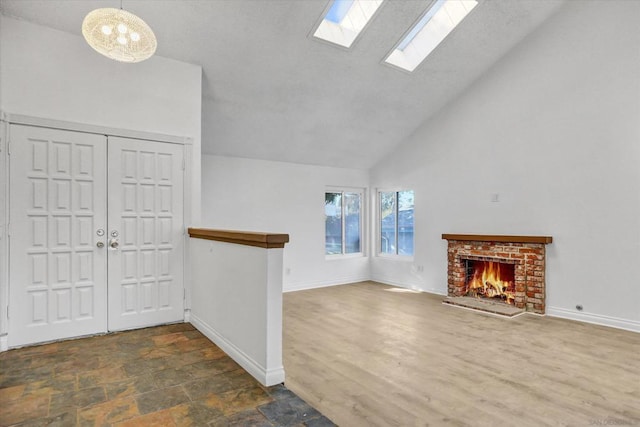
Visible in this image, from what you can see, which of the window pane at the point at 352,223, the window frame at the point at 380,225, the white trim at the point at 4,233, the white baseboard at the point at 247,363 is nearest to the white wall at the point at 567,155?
the window frame at the point at 380,225

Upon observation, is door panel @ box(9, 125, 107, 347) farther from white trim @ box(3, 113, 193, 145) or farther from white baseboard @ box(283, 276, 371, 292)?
white baseboard @ box(283, 276, 371, 292)

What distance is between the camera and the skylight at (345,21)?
13.9 feet

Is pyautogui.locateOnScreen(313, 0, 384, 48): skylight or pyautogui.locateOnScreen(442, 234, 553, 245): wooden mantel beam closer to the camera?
pyautogui.locateOnScreen(313, 0, 384, 48): skylight

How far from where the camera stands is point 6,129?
3.33 meters

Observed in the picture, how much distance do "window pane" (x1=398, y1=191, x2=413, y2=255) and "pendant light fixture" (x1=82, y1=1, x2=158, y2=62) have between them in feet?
16.4

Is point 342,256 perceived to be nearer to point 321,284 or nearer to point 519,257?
point 321,284

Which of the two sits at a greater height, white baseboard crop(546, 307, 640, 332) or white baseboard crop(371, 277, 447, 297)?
white baseboard crop(546, 307, 640, 332)

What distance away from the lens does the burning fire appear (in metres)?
5.31

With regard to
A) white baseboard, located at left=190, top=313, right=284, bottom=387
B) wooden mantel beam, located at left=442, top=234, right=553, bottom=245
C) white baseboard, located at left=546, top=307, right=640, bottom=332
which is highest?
wooden mantel beam, located at left=442, top=234, right=553, bottom=245

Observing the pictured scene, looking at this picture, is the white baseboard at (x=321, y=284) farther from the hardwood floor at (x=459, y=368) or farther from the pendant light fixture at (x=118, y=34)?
the pendant light fixture at (x=118, y=34)

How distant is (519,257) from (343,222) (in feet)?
10.6

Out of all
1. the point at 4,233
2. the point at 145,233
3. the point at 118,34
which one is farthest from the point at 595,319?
the point at 4,233

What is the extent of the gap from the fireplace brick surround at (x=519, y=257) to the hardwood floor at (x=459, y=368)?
0.31 meters

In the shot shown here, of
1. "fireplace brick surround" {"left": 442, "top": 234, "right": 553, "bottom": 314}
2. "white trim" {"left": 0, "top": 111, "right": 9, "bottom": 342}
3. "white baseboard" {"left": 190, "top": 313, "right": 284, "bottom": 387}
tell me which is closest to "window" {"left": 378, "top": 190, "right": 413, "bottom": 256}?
"fireplace brick surround" {"left": 442, "top": 234, "right": 553, "bottom": 314}
